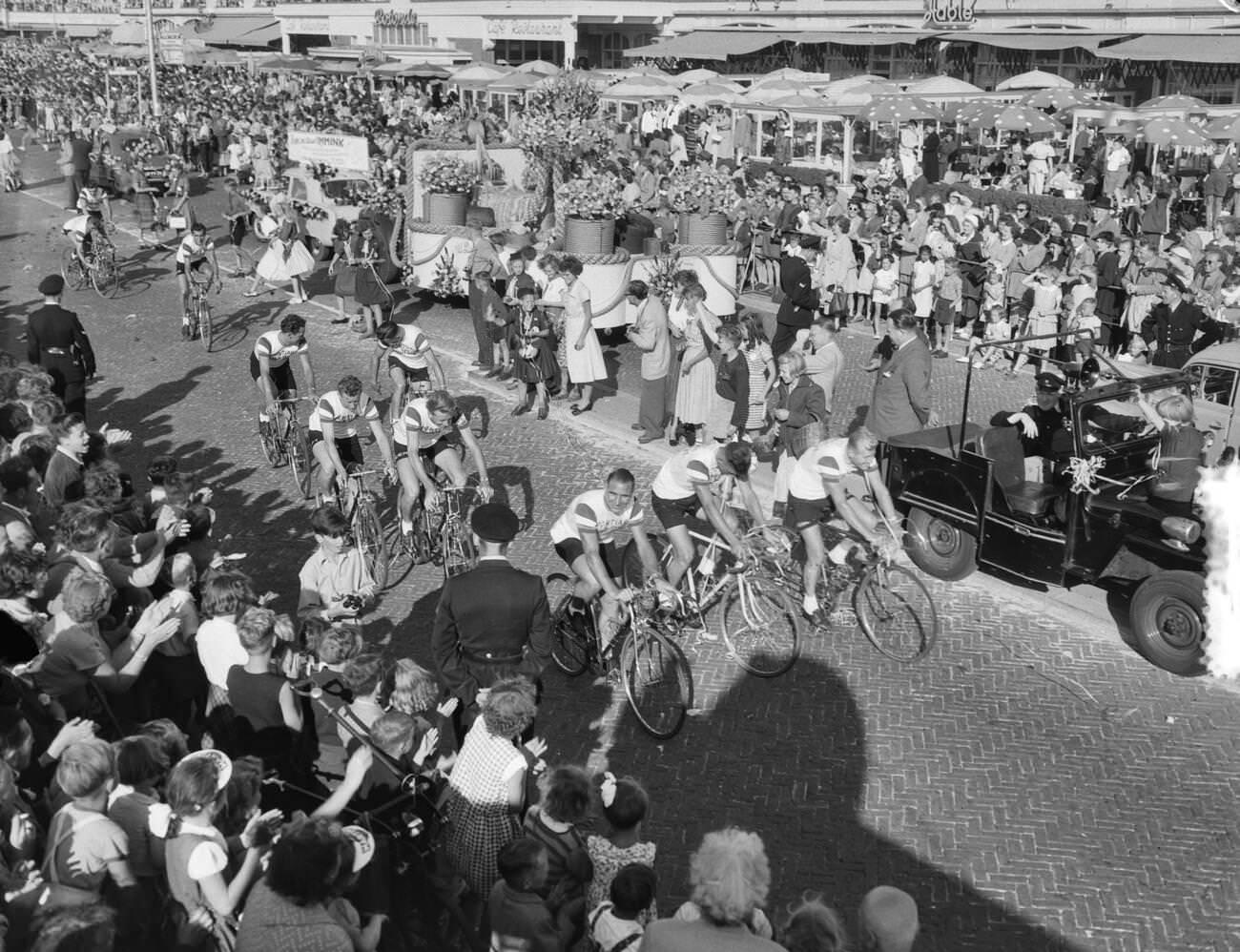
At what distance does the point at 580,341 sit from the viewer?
14.3 metres

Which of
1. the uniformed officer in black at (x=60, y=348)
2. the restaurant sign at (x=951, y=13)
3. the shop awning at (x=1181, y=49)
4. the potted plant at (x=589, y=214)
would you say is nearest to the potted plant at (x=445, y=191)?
the potted plant at (x=589, y=214)

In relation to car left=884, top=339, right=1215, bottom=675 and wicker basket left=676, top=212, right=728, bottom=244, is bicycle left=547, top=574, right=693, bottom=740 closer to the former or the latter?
car left=884, top=339, right=1215, bottom=675

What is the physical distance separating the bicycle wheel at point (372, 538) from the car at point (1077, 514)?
165 inches

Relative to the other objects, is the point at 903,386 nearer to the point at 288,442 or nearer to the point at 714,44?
the point at 288,442

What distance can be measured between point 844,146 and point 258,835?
86.8 feet

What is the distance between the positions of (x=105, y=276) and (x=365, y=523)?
45.4 ft

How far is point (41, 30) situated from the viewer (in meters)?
94.8

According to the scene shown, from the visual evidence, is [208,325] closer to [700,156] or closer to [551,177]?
[551,177]

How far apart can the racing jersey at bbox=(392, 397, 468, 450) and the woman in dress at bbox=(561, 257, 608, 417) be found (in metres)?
4.38

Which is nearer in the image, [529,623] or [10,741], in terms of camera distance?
[10,741]

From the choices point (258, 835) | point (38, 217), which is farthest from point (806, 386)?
point (38, 217)

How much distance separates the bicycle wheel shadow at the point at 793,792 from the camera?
6.38 m

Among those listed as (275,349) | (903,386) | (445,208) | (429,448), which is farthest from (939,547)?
(445,208)

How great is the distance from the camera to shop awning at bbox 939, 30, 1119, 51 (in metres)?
34.1
